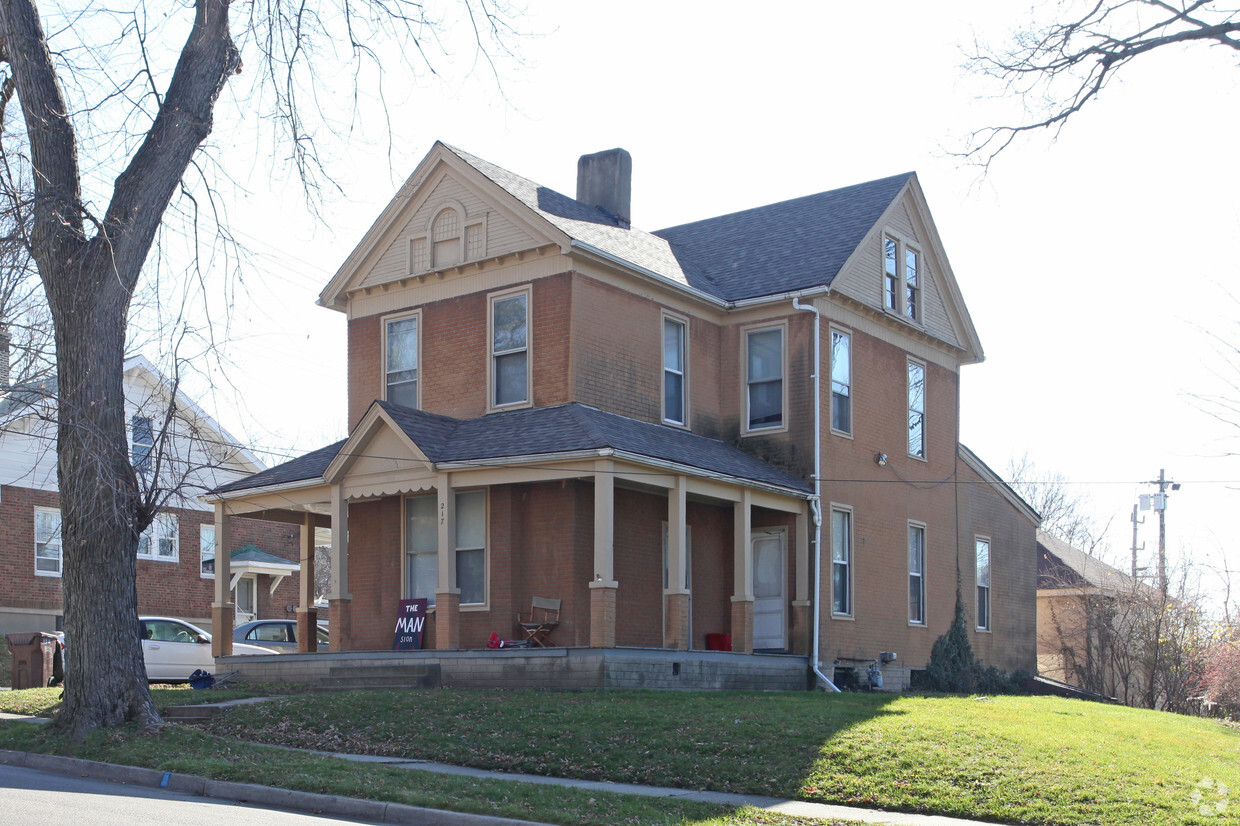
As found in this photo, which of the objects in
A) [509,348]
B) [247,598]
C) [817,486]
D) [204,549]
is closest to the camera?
[509,348]

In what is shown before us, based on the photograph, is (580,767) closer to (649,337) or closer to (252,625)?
(649,337)

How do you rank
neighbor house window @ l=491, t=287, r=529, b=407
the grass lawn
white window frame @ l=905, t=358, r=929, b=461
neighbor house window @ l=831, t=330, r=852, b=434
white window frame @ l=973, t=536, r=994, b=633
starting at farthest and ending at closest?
white window frame @ l=973, t=536, r=994, b=633 → white window frame @ l=905, t=358, r=929, b=461 → neighbor house window @ l=831, t=330, r=852, b=434 → neighbor house window @ l=491, t=287, r=529, b=407 → the grass lawn

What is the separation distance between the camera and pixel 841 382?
79.7ft

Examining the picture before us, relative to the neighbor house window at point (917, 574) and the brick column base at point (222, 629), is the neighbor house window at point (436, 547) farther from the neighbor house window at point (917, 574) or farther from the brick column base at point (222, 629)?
the neighbor house window at point (917, 574)

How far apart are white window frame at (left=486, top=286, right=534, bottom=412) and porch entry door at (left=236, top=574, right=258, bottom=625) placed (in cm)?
1762

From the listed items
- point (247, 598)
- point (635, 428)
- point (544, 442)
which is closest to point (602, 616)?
point (544, 442)

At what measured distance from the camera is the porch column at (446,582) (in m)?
19.6

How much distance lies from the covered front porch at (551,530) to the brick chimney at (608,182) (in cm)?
558

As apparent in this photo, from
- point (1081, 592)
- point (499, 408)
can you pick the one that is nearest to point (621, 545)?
point (499, 408)

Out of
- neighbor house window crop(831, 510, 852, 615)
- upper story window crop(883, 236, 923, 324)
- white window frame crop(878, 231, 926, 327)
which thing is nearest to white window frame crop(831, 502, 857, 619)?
neighbor house window crop(831, 510, 852, 615)

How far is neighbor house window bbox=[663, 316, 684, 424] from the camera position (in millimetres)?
23219

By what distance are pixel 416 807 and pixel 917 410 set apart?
18492 millimetres

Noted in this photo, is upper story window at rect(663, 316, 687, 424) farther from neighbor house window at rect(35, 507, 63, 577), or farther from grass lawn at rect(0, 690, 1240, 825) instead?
neighbor house window at rect(35, 507, 63, 577)

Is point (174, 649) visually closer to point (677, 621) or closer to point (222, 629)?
point (222, 629)
